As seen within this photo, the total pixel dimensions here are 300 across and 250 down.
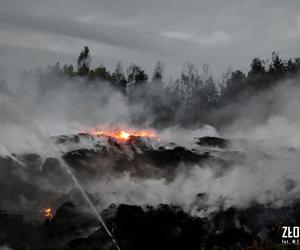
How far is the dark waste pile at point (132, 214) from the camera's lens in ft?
85.1

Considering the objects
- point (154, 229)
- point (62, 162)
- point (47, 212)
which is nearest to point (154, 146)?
point (62, 162)

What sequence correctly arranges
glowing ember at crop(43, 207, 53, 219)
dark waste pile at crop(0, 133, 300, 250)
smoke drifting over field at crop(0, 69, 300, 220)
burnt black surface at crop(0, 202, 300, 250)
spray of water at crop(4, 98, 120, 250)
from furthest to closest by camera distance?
glowing ember at crop(43, 207, 53, 219)
smoke drifting over field at crop(0, 69, 300, 220)
spray of water at crop(4, 98, 120, 250)
dark waste pile at crop(0, 133, 300, 250)
burnt black surface at crop(0, 202, 300, 250)

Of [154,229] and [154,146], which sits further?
[154,146]

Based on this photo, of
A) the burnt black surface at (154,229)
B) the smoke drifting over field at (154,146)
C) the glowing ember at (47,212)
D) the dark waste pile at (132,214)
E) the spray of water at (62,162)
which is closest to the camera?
Result: the burnt black surface at (154,229)

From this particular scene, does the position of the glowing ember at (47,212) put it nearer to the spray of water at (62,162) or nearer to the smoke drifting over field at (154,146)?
the smoke drifting over field at (154,146)

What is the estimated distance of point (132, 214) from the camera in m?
27.0

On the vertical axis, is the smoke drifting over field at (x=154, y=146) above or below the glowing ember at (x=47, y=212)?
above

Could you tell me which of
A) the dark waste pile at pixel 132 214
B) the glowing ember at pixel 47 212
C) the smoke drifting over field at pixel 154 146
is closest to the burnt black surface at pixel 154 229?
the dark waste pile at pixel 132 214

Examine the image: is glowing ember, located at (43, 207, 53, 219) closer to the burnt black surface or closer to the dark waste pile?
the dark waste pile

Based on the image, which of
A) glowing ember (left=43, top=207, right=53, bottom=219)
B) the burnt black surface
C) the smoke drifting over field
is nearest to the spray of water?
the smoke drifting over field

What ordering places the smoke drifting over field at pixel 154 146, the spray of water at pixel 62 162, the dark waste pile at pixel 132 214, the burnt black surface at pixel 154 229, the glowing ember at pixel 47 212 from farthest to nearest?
the glowing ember at pixel 47 212
the smoke drifting over field at pixel 154 146
the spray of water at pixel 62 162
the dark waste pile at pixel 132 214
the burnt black surface at pixel 154 229

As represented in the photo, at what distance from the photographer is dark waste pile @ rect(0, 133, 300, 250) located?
2595cm

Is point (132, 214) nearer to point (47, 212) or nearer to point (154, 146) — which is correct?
point (47, 212)

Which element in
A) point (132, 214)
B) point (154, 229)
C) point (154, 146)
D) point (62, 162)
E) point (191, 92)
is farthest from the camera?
point (191, 92)
